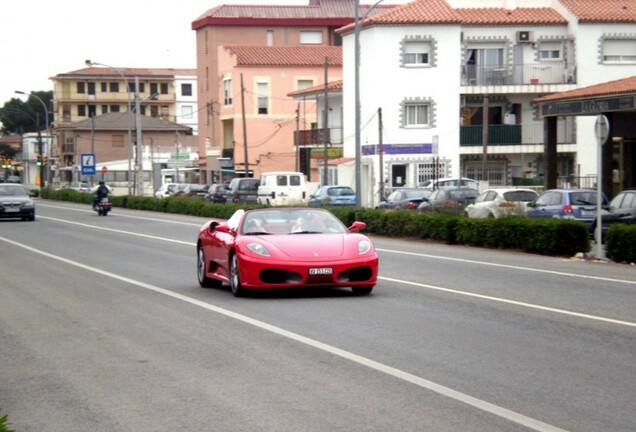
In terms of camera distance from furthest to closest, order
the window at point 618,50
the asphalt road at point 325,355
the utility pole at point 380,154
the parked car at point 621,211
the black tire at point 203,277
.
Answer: the window at point 618,50, the utility pole at point 380,154, the parked car at point 621,211, the black tire at point 203,277, the asphalt road at point 325,355

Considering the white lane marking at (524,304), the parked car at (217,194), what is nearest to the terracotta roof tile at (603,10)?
the parked car at (217,194)

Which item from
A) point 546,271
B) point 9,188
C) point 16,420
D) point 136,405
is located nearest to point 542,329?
point 136,405

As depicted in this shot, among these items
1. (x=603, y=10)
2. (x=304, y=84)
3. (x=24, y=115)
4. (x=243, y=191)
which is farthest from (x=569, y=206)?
(x=24, y=115)

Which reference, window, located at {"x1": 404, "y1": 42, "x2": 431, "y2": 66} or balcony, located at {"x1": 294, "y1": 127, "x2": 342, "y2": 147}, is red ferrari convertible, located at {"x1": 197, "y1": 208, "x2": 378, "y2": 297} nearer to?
window, located at {"x1": 404, "y1": 42, "x2": 431, "y2": 66}

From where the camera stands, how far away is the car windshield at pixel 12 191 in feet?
160

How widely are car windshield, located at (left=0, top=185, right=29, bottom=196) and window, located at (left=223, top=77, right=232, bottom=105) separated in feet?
137

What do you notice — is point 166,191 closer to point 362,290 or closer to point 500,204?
point 500,204

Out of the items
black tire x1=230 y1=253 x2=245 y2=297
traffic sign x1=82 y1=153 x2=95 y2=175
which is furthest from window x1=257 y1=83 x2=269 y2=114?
black tire x1=230 y1=253 x2=245 y2=297

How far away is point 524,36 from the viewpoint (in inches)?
2434

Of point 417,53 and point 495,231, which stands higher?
point 417,53

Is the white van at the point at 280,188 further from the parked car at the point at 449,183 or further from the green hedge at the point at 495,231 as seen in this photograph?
the green hedge at the point at 495,231

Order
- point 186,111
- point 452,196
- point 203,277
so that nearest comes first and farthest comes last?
point 203,277, point 452,196, point 186,111

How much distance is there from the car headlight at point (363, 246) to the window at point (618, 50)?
49.0 metres

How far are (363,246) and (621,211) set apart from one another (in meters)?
14.3
